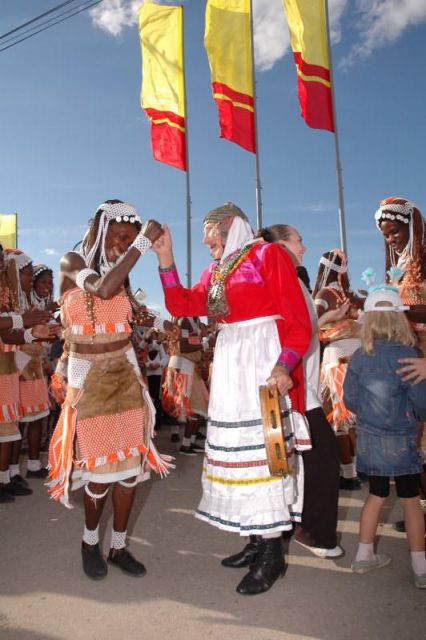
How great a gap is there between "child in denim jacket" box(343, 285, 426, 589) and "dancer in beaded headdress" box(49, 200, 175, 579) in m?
1.35

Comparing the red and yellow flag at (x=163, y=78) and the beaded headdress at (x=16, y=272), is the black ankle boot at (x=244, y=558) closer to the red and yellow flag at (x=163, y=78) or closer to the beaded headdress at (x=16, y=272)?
the beaded headdress at (x=16, y=272)

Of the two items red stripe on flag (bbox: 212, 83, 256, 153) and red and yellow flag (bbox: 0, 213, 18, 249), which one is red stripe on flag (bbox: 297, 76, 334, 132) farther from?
red and yellow flag (bbox: 0, 213, 18, 249)

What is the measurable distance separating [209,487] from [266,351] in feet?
2.87

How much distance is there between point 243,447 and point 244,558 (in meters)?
0.97

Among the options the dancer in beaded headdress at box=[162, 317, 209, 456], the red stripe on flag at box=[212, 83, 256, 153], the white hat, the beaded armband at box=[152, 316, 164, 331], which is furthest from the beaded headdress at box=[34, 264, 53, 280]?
the red stripe on flag at box=[212, 83, 256, 153]

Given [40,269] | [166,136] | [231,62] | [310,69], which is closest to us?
[40,269]

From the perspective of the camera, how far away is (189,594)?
292cm

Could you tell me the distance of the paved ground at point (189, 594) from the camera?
2523 mm

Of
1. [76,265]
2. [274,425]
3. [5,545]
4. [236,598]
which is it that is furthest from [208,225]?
[5,545]

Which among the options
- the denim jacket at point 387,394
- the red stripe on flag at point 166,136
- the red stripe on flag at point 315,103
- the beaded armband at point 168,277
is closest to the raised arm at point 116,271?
the beaded armband at point 168,277

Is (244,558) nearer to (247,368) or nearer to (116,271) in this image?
(247,368)

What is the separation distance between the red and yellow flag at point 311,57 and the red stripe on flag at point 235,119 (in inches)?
57.6

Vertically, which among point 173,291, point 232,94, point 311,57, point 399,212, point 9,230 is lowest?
point 173,291

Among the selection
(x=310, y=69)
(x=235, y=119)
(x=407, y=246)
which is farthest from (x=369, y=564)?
(x=235, y=119)
